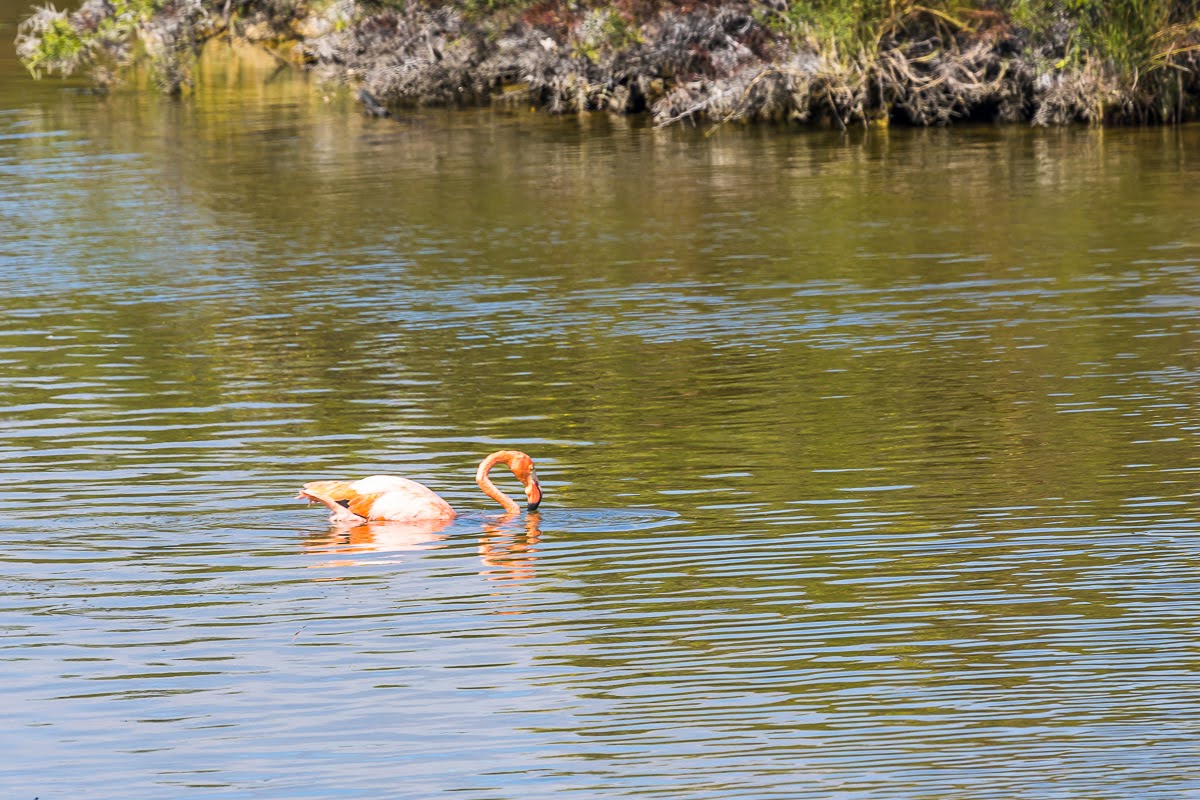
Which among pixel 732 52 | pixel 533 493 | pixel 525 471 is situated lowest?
pixel 533 493

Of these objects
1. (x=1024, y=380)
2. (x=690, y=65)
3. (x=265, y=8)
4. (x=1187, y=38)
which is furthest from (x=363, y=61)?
(x=1024, y=380)

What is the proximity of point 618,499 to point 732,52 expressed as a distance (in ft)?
75.6

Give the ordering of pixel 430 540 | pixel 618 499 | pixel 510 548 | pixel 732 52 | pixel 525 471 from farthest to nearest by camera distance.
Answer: pixel 732 52, pixel 618 499, pixel 525 471, pixel 430 540, pixel 510 548

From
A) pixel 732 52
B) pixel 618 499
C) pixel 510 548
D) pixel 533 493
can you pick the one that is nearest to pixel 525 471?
pixel 533 493

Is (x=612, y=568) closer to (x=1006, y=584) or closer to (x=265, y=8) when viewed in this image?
(x=1006, y=584)

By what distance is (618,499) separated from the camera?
10.7 metres

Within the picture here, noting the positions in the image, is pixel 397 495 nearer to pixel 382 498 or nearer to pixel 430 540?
pixel 382 498

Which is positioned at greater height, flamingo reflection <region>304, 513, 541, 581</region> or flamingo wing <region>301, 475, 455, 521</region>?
flamingo wing <region>301, 475, 455, 521</region>

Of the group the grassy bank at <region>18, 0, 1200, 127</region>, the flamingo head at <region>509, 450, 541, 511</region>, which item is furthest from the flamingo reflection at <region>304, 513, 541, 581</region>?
the grassy bank at <region>18, 0, 1200, 127</region>

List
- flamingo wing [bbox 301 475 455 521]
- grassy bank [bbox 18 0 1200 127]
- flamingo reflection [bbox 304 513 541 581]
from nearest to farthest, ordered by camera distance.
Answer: flamingo reflection [bbox 304 513 541 581] → flamingo wing [bbox 301 475 455 521] → grassy bank [bbox 18 0 1200 127]

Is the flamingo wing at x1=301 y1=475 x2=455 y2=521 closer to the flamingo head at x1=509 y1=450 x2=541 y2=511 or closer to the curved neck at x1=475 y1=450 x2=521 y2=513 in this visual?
the curved neck at x1=475 y1=450 x2=521 y2=513

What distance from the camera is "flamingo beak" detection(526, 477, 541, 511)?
10.2 m

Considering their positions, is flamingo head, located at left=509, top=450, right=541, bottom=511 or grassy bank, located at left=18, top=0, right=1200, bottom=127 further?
grassy bank, located at left=18, top=0, right=1200, bottom=127

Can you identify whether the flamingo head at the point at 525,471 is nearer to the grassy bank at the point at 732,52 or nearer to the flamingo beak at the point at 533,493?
the flamingo beak at the point at 533,493
